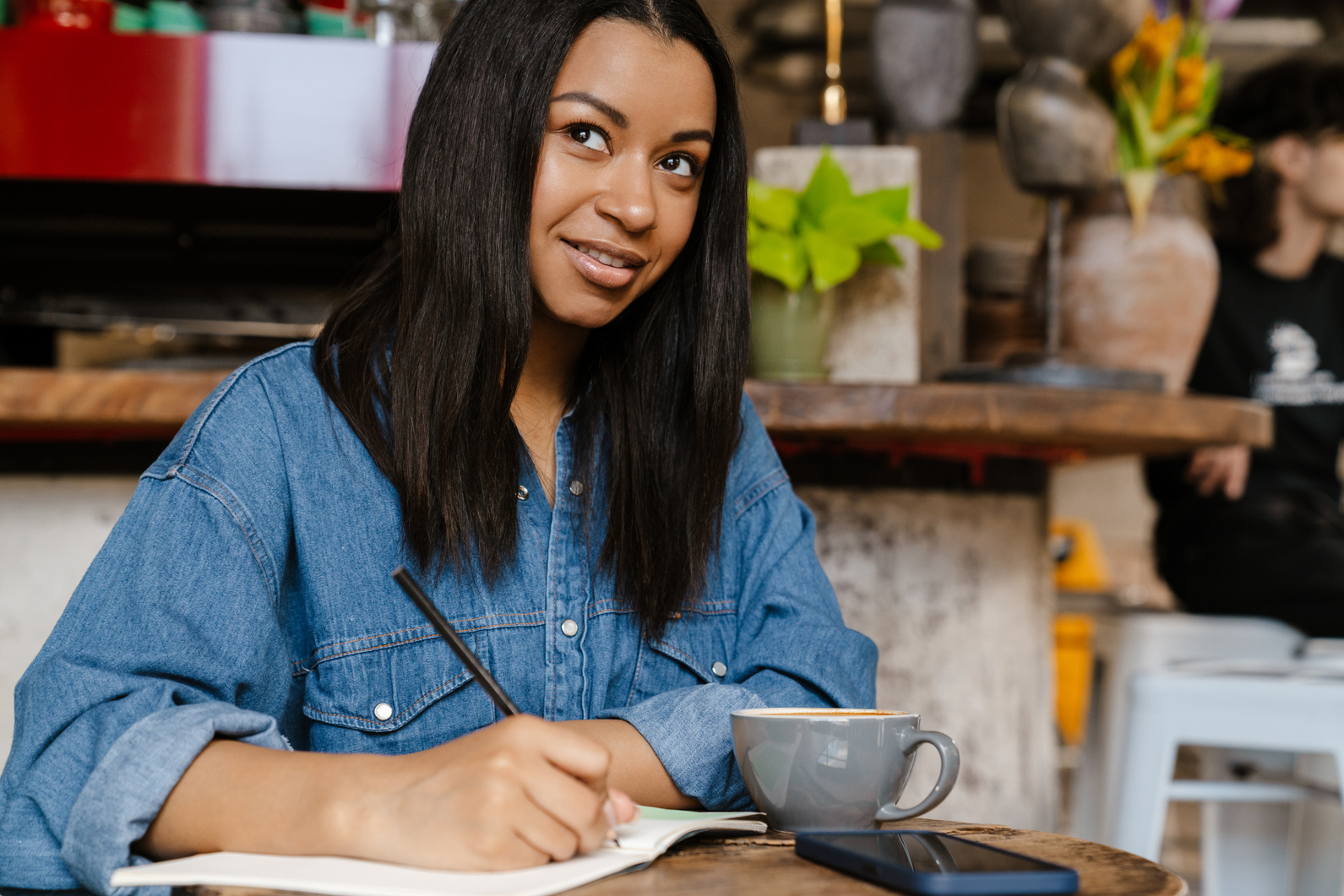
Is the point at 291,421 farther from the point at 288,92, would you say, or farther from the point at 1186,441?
the point at 1186,441

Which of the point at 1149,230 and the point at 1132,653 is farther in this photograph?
the point at 1132,653

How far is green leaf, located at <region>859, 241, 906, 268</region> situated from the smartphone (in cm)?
96

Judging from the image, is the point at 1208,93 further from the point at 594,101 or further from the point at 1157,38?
the point at 594,101

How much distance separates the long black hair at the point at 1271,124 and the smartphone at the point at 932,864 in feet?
7.42

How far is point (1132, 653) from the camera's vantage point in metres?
1.92

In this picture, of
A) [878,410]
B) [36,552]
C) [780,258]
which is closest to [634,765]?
[878,410]

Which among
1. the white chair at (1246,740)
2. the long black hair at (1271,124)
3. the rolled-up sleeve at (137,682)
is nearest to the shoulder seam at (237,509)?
the rolled-up sleeve at (137,682)

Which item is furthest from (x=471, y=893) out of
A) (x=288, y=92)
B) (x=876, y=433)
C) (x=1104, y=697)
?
(x=1104, y=697)

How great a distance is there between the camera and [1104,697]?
6.70ft

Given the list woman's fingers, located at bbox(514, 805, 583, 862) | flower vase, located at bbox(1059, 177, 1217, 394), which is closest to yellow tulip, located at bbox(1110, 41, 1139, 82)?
flower vase, located at bbox(1059, 177, 1217, 394)

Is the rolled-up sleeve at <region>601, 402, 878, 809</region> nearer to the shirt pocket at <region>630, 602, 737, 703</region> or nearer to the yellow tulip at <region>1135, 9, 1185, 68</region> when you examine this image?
the shirt pocket at <region>630, 602, 737, 703</region>

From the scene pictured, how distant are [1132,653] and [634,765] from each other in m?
1.41

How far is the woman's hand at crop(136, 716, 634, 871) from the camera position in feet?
1.79

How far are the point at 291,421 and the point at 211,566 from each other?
0.49ft
